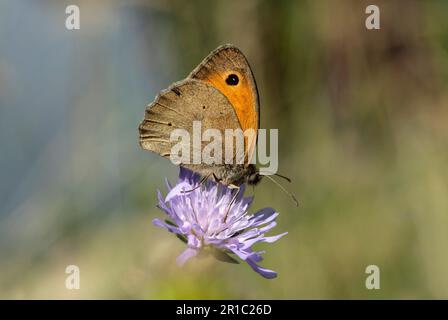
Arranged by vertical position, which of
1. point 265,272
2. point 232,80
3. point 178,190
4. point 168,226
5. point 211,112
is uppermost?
point 232,80

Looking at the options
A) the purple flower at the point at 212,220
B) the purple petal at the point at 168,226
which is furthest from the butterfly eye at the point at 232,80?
the purple petal at the point at 168,226

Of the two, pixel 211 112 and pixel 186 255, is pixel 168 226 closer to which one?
pixel 186 255

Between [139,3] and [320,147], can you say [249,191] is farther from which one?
[139,3]

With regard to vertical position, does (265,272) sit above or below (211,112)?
below

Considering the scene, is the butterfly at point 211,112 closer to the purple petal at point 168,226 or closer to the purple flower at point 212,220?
the purple flower at point 212,220

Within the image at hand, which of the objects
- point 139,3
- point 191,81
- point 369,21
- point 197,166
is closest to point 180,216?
point 197,166

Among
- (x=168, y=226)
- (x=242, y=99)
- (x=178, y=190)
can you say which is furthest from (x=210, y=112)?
(x=168, y=226)
